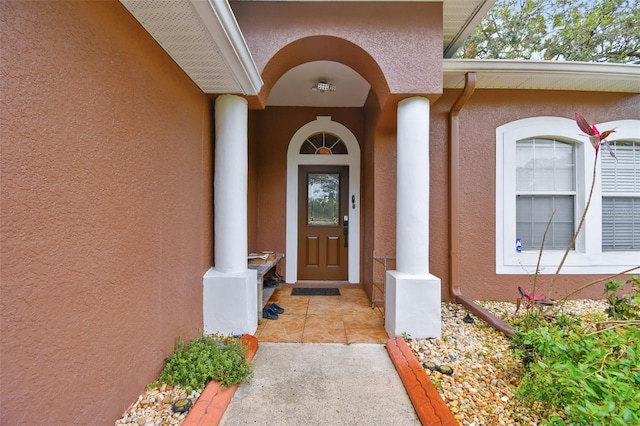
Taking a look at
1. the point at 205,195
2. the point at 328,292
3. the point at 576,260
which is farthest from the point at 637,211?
the point at 205,195

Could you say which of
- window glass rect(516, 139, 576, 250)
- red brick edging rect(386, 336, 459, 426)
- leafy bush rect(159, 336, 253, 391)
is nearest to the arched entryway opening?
red brick edging rect(386, 336, 459, 426)

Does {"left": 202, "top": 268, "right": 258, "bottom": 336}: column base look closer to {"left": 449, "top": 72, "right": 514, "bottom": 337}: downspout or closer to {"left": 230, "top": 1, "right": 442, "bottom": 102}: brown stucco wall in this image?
{"left": 230, "top": 1, "right": 442, "bottom": 102}: brown stucco wall

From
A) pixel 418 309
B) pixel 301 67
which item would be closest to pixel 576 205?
pixel 418 309

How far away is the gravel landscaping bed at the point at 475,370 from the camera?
1842 mm

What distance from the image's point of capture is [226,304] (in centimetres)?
288

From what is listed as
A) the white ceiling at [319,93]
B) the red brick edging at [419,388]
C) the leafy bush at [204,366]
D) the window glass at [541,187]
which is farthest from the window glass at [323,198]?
the leafy bush at [204,366]

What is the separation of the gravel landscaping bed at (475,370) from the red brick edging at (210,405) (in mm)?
1534

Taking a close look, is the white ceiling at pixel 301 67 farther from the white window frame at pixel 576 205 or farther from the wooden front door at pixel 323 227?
the wooden front door at pixel 323 227

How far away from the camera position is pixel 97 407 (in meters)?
1.55

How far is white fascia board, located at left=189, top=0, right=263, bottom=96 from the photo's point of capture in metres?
1.79

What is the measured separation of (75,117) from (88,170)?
10.5 inches

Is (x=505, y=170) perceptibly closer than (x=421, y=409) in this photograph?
No

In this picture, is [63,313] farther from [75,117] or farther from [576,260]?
[576,260]

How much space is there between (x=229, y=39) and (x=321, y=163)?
2976mm
